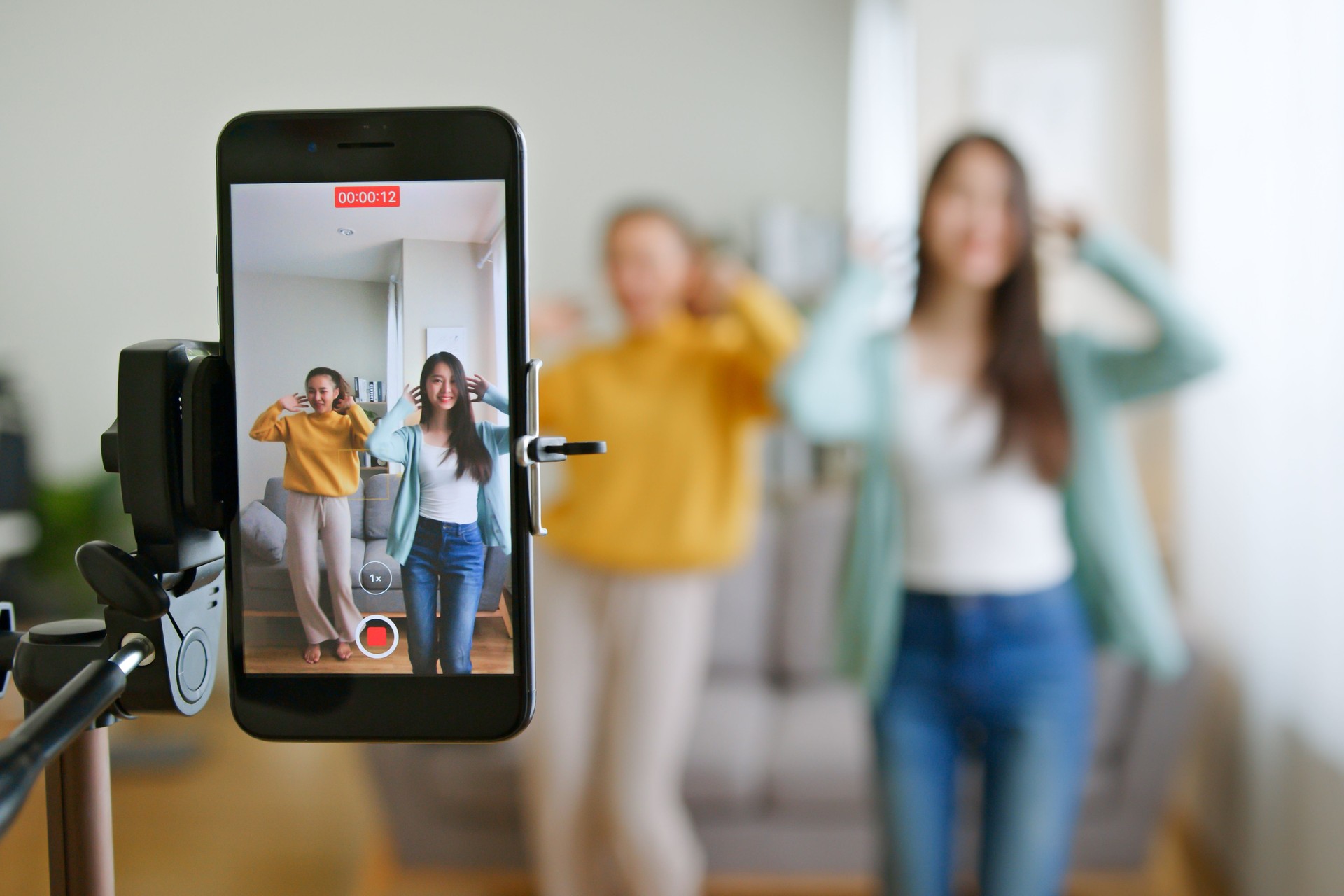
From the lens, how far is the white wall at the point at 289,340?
1.00 ft

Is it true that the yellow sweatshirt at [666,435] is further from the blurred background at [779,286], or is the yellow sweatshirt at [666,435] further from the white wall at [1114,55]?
the white wall at [1114,55]

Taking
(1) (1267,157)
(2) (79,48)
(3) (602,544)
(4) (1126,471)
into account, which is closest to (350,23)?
(2) (79,48)

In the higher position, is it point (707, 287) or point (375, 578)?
point (707, 287)

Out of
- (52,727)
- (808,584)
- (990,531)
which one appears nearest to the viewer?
(52,727)

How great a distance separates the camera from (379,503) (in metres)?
0.31

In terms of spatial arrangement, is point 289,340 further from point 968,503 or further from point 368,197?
point 968,503

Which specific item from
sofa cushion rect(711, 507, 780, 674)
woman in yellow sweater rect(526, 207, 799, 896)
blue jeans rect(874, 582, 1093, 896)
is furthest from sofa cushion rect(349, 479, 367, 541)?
sofa cushion rect(711, 507, 780, 674)

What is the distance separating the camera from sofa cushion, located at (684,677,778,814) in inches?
58.6

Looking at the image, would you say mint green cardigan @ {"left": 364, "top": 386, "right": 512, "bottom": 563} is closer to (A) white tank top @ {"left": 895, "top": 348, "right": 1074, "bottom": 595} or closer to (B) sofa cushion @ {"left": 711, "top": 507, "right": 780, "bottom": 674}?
(A) white tank top @ {"left": 895, "top": 348, "right": 1074, "bottom": 595}

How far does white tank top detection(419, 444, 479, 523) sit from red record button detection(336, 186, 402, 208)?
87 millimetres

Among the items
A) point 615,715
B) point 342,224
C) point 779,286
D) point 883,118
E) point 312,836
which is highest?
point 883,118

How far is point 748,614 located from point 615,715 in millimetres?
566

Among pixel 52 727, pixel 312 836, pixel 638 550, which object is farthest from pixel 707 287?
pixel 52 727

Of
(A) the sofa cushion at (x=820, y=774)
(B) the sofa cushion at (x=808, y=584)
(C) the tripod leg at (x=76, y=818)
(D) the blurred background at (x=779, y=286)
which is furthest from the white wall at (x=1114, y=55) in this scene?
(C) the tripod leg at (x=76, y=818)
